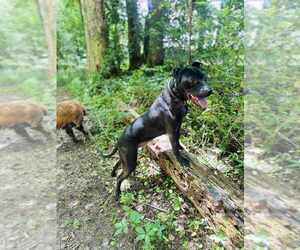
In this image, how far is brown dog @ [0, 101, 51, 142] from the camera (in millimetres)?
1089

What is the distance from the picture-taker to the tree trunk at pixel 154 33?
2.15 m

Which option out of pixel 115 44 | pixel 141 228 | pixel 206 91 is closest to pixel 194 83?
pixel 206 91

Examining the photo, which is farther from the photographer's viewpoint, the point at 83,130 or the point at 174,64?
the point at 174,64

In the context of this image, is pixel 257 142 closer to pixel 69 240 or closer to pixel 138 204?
pixel 138 204

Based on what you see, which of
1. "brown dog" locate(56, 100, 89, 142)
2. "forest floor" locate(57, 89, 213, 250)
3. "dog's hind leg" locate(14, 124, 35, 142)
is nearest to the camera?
"forest floor" locate(57, 89, 213, 250)

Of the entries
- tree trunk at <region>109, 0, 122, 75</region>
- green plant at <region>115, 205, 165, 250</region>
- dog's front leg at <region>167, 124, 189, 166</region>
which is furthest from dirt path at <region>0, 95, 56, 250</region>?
tree trunk at <region>109, 0, 122, 75</region>

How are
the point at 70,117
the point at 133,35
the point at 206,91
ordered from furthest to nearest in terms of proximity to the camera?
Answer: the point at 133,35, the point at 70,117, the point at 206,91

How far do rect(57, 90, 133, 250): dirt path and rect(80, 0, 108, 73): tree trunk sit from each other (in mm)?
1053

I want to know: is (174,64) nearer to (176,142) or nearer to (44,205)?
(176,142)

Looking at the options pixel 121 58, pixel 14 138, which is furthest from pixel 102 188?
pixel 121 58

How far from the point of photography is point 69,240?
3.63 ft

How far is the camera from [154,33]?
7.26 ft

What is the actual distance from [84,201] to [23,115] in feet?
1.39

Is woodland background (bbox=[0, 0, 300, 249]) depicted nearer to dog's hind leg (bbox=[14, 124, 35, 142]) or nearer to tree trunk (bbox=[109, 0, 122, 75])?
tree trunk (bbox=[109, 0, 122, 75])
